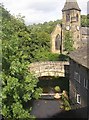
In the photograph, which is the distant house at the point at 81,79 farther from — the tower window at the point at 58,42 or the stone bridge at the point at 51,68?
the tower window at the point at 58,42

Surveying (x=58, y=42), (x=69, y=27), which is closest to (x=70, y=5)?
(x=69, y=27)

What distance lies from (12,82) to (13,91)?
3.45 ft

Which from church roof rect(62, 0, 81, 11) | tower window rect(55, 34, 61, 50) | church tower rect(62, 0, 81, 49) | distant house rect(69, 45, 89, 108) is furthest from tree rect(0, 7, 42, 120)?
church roof rect(62, 0, 81, 11)

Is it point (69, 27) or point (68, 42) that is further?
point (69, 27)

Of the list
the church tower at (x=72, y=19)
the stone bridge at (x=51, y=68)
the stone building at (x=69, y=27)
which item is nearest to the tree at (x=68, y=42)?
the stone building at (x=69, y=27)

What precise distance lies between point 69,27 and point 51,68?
25.7m

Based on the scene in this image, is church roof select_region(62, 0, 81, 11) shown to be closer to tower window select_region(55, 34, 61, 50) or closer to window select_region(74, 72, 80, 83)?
tower window select_region(55, 34, 61, 50)

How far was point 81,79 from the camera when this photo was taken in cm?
2755

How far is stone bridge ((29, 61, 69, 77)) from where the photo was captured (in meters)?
43.5

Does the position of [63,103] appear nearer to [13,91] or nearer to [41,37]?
[13,91]

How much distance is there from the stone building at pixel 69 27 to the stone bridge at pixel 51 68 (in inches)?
903

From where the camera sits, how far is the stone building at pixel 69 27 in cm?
6783

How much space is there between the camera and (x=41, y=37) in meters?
66.1

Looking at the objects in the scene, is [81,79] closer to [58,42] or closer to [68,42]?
[68,42]
